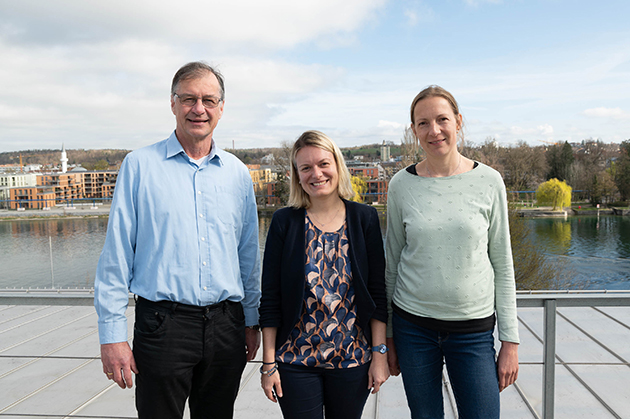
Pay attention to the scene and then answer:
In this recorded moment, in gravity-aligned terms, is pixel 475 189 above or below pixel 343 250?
above

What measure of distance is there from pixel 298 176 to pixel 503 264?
776 mm

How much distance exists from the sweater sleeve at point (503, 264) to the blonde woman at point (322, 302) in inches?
15.4

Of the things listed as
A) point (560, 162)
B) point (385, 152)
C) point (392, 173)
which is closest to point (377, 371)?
point (392, 173)

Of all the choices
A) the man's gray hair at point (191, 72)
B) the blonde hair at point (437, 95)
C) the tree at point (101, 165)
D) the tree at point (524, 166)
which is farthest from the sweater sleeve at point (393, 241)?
the tree at point (101, 165)

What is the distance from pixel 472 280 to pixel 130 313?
2.75 m

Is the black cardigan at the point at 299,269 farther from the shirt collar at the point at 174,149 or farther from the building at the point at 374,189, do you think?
the building at the point at 374,189

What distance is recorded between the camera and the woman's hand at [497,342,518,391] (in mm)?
1492

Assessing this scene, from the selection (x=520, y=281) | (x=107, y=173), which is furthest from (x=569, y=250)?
(x=107, y=173)

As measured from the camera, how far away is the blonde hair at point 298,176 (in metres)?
1.51

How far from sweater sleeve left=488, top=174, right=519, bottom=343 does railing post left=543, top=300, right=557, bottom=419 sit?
0.82 feet

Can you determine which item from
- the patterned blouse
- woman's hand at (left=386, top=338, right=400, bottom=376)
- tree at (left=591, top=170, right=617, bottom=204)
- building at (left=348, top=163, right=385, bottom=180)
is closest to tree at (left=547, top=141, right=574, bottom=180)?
tree at (left=591, top=170, right=617, bottom=204)

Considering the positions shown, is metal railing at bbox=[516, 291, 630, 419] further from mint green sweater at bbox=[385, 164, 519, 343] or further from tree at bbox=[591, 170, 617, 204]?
tree at bbox=[591, 170, 617, 204]

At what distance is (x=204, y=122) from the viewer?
1.58 meters

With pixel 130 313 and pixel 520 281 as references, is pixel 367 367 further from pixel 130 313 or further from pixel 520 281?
pixel 520 281
